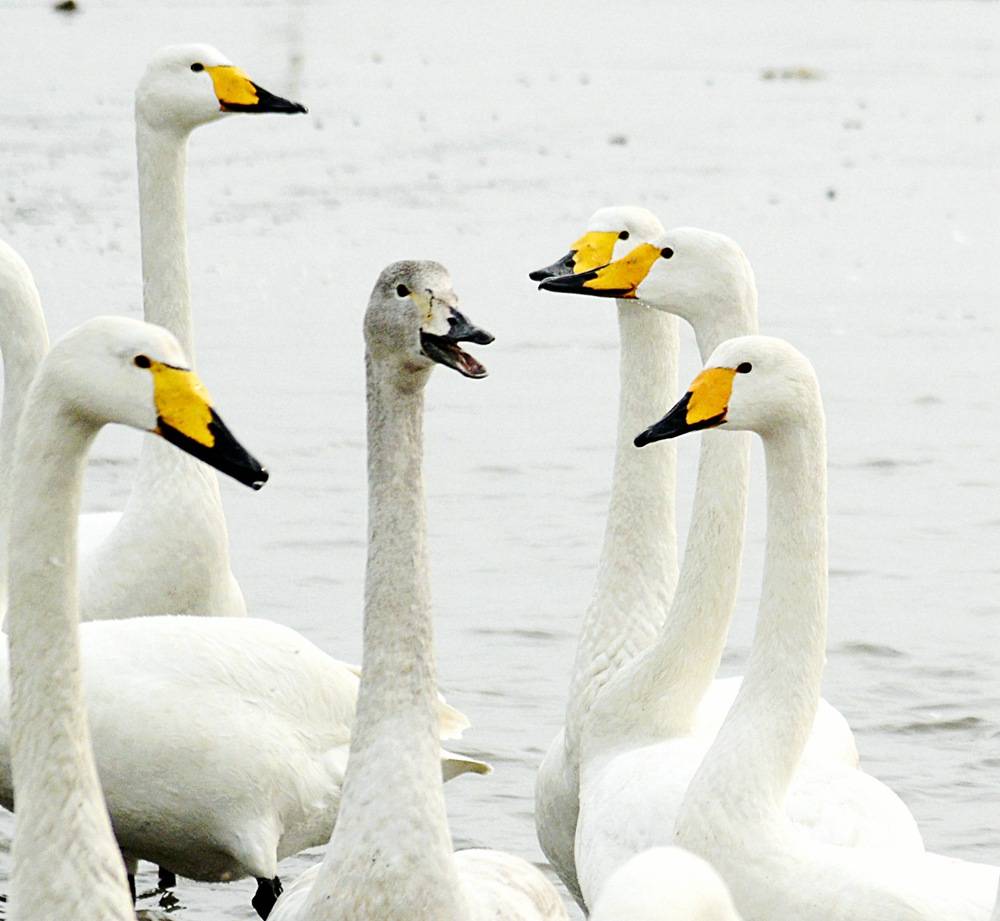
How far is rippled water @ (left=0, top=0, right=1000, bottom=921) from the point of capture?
966cm

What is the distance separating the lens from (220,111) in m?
8.40

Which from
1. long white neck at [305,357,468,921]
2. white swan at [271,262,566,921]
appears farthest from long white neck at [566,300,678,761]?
long white neck at [305,357,468,921]

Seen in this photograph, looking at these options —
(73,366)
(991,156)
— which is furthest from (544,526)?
(991,156)

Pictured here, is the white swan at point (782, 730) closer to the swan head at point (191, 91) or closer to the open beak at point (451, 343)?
the open beak at point (451, 343)

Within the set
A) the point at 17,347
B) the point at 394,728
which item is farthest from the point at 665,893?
the point at 17,347

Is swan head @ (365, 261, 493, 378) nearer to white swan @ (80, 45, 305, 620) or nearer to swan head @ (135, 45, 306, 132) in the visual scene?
white swan @ (80, 45, 305, 620)

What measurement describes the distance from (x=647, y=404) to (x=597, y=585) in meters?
0.58

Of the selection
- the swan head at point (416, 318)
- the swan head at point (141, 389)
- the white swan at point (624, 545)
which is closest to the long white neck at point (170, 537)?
the white swan at point (624, 545)

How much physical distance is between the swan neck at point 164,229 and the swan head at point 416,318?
2.71m

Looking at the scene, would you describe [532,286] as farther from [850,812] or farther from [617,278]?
[850,812]

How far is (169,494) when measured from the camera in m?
7.74

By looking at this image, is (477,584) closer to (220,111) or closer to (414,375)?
(220,111)

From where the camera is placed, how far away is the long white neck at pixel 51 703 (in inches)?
178

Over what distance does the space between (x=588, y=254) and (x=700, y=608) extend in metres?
1.15
